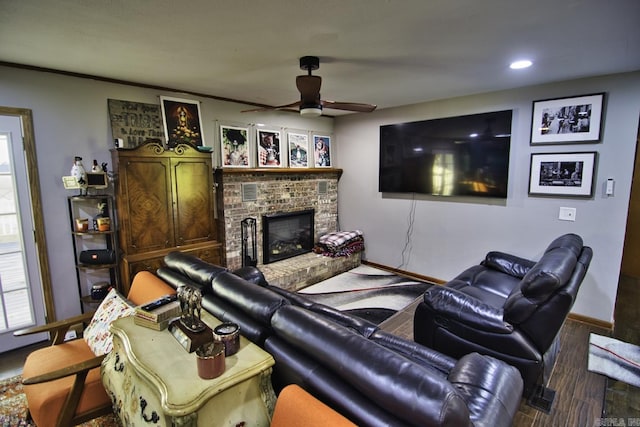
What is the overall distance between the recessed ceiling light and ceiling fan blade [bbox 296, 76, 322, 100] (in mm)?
1746

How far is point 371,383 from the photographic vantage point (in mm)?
1083

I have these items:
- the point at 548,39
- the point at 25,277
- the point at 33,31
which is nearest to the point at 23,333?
the point at 25,277

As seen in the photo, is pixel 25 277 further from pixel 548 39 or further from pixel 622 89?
pixel 622 89

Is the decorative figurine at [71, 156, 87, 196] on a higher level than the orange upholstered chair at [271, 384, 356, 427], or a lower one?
higher

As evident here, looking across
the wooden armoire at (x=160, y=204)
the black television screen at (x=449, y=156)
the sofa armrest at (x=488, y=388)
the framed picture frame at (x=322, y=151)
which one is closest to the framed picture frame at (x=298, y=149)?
the framed picture frame at (x=322, y=151)

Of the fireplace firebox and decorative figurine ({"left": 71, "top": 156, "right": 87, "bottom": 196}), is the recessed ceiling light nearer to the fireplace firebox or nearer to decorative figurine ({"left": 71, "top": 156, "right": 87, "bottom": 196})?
the fireplace firebox

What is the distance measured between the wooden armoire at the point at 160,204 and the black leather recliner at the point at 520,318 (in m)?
2.62

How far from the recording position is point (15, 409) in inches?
86.8

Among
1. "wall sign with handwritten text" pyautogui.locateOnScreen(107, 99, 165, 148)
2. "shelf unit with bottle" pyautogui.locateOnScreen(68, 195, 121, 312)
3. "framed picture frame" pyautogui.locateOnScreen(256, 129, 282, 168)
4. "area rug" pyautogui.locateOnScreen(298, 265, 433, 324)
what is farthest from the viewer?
"framed picture frame" pyautogui.locateOnScreen(256, 129, 282, 168)

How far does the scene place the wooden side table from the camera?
1.15 m

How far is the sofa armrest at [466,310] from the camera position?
2.17 meters

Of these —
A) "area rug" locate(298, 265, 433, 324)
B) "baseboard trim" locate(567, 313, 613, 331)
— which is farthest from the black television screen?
"baseboard trim" locate(567, 313, 613, 331)

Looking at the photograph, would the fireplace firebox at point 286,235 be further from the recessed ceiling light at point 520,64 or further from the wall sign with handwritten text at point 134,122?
the recessed ceiling light at point 520,64

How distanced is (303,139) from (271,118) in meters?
0.68
